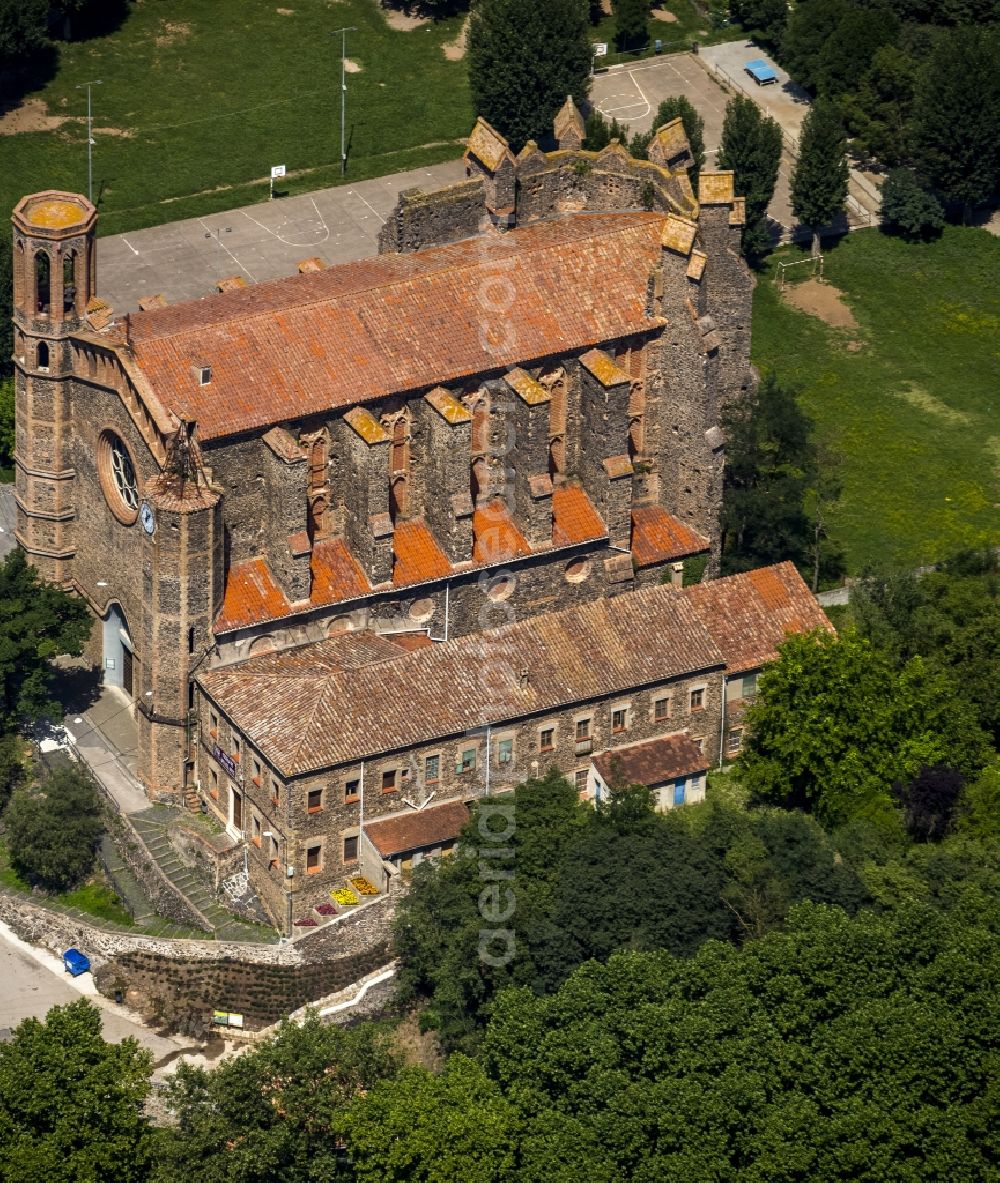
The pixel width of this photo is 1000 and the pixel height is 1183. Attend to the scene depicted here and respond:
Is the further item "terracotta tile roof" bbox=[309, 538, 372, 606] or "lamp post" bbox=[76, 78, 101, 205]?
"lamp post" bbox=[76, 78, 101, 205]

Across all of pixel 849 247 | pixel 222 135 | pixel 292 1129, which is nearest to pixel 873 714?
pixel 292 1129

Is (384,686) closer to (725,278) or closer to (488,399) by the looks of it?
(488,399)

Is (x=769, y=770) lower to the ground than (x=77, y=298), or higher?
lower

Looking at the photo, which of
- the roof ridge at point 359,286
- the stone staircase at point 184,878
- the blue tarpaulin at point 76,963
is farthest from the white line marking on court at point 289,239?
the blue tarpaulin at point 76,963

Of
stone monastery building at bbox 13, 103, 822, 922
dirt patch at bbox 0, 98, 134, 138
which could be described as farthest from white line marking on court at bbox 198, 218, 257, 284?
stone monastery building at bbox 13, 103, 822, 922

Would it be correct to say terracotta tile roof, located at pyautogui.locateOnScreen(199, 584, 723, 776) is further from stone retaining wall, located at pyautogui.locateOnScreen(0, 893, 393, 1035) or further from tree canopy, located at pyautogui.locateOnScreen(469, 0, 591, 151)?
tree canopy, located at pyautogui.locateOnScreen(469, 0, 591, 151)

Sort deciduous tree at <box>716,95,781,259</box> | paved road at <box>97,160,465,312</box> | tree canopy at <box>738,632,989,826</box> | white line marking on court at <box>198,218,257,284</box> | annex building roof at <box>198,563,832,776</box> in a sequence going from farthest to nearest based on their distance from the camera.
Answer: deciduous tree at <box>716,95,781,259</box>, white line marking on court at <box>198,218,257,284</box>, paved road at <box>97,160,465,312</box>, tree canopy at <box>738,632,989,826</box>, annex building roof at <box>198,563,832,776</box>
